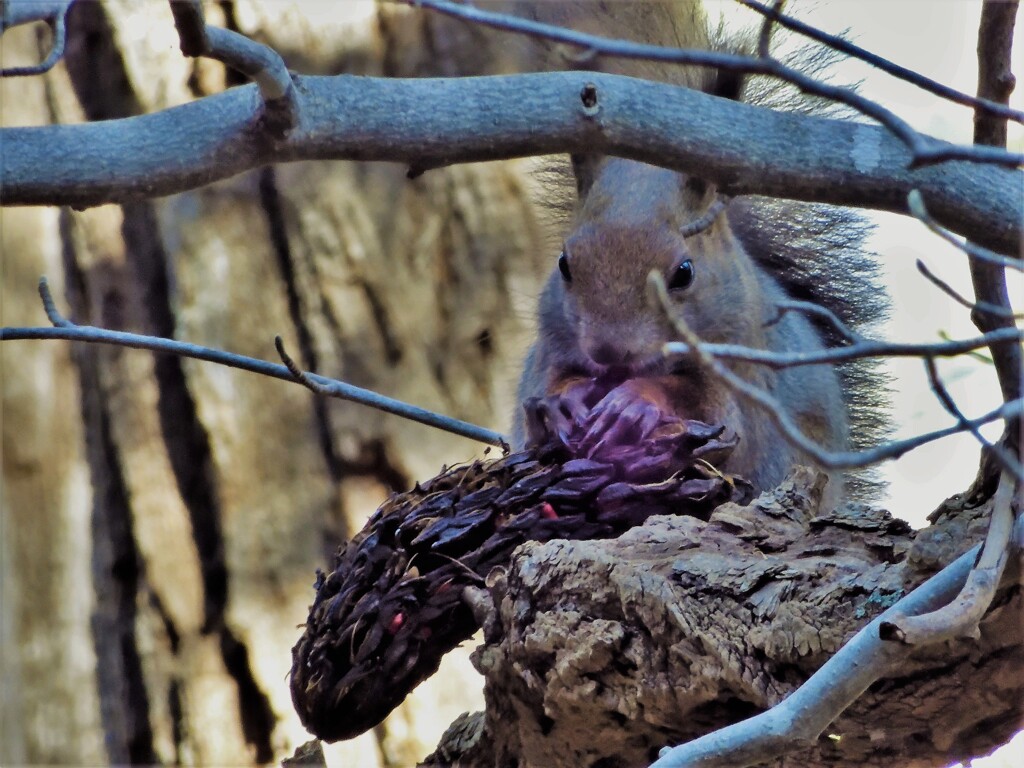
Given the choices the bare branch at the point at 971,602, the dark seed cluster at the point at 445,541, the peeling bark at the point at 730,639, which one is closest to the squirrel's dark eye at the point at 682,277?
the dark seed cluster at the point at 445,541

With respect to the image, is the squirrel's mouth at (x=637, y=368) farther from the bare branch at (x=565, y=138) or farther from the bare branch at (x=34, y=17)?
the bare branch at (x=34, y=17)

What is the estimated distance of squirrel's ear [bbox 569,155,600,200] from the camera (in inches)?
109

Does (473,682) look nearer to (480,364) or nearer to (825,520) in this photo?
(480,364)

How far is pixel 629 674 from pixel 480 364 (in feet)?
7.75

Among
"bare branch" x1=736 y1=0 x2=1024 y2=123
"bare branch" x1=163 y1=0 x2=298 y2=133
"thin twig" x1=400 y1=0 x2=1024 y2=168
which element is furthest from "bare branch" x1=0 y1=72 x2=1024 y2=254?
"thin twig" x1=400 y1=0 x2=1024 y2=168

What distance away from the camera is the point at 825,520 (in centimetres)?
161

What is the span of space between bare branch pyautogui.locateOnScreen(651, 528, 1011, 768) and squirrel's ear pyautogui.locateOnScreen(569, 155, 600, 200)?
1838mm

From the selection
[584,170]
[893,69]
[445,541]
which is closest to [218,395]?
[584,170]

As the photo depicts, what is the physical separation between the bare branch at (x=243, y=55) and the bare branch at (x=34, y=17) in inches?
11.6

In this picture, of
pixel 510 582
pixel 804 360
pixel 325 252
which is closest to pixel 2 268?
pixel 325 252

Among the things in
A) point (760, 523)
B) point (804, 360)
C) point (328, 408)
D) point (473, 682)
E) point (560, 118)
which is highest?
point (560, 118)

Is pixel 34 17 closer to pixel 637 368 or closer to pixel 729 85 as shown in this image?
pixel 637 368

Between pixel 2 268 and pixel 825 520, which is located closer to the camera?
pixel 825 520

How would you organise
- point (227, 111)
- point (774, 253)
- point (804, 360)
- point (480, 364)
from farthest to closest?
point (480, 364) < point (774, 253) < point (227, 111) < point (804, 360)
